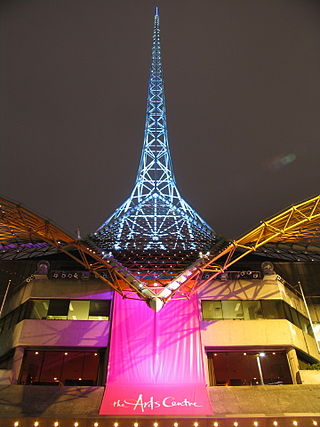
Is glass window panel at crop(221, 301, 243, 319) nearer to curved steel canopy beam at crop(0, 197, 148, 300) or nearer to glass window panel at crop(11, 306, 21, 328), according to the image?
curved steel canopy beam at crop(0, 197, 148, 300)

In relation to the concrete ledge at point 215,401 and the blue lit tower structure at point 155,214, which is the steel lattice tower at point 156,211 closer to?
the blue lit tower structure at point 155,214

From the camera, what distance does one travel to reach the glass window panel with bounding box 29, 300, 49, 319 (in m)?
27.9

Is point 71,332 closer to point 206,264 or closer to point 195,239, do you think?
point 206,264

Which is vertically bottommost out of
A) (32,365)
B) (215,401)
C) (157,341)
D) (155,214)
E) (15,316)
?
(215,401)

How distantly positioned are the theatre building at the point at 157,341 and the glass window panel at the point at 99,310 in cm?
9

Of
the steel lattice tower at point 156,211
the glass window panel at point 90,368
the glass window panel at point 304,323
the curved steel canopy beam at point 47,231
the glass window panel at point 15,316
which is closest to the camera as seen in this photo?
the curved steel canopy beam at point 47,231

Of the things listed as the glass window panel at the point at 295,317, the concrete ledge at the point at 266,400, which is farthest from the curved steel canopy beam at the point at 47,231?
the glass window panel at the point at 295,317

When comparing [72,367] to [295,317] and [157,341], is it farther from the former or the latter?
[295,317]

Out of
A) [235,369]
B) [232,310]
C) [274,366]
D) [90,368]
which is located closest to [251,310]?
[232,310]

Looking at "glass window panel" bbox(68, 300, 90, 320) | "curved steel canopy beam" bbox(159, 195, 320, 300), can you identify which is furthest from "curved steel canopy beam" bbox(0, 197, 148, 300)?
"glass window panel" bbox(68, 300, 90, 320)

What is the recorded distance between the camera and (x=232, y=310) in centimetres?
2869

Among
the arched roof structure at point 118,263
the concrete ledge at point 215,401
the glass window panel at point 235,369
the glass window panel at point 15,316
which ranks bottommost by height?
the concrete ledge at point 215,401

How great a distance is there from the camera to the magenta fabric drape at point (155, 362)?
834 inches

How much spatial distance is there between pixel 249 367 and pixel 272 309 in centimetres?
532
